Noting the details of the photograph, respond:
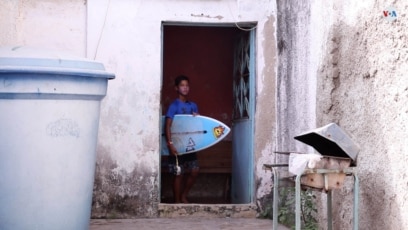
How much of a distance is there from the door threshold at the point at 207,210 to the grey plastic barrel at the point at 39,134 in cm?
247

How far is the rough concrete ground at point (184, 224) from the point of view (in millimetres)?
6293

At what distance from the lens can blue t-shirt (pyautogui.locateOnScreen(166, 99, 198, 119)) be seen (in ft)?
24.5

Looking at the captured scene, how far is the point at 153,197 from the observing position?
22.7ft

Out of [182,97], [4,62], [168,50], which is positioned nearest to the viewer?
[4,62]

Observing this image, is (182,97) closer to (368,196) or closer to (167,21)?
(167,21)

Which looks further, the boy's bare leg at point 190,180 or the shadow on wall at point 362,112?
the boy's bare leg at point 190,180

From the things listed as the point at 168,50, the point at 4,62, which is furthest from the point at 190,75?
the point at 4,62

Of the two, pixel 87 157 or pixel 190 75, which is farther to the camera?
pixel 190 75

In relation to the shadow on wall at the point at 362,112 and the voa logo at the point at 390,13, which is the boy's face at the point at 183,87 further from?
the voa logo at the point at 390,13

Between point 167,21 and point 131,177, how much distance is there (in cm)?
179

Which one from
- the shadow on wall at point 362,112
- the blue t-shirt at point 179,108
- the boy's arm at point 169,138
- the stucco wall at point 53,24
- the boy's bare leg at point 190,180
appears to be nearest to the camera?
the shadow on wall at point 362,112

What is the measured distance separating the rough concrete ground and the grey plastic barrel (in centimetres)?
186

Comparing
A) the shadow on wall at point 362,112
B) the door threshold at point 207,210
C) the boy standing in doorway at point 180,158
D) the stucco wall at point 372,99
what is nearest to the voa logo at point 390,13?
the stucco wall at point 372,99

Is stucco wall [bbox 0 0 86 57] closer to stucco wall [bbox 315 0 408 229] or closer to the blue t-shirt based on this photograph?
the blue t-shirt
